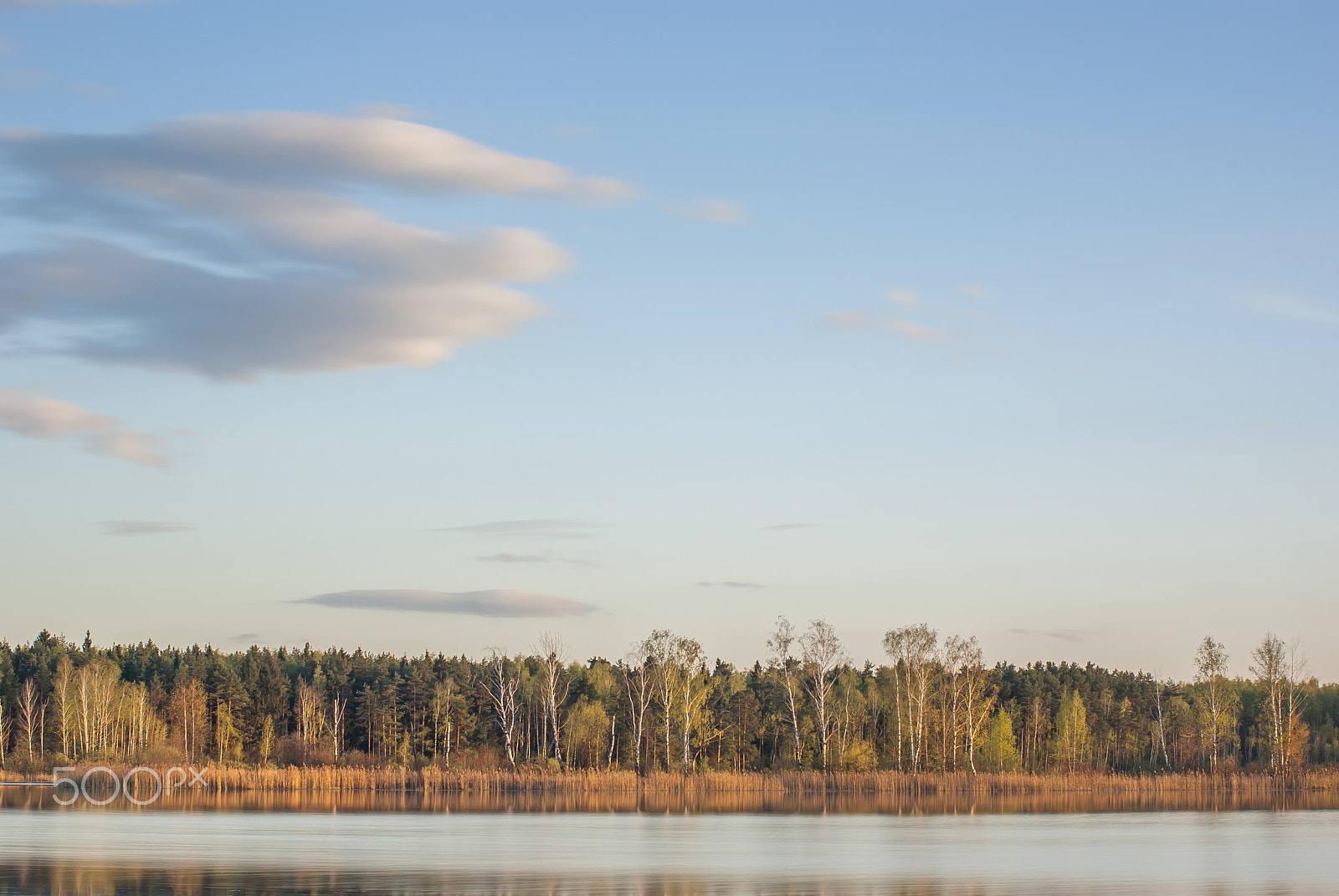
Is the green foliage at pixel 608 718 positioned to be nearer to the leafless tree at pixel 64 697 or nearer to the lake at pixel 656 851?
the leafless tree at pixel 64 697

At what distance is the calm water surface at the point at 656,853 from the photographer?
88.0 feet

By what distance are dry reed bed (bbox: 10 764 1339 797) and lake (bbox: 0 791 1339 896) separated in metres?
18.9

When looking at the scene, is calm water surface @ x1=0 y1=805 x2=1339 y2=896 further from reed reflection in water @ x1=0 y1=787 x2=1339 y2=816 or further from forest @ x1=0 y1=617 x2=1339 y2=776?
forest @ x1=0 y1=617 x2=1339 y2=776

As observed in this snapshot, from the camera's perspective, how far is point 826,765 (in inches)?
3204

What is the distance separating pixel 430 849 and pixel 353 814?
1827 centimetres

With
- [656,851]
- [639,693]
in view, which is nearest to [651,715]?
[639,693]

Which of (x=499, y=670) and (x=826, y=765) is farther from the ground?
(x=499, y=670)

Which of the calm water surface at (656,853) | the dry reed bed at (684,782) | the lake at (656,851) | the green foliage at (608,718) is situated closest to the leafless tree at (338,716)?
the green foliage at (608,718)

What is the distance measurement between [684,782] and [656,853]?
4346cm

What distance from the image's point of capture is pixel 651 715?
98000 mm

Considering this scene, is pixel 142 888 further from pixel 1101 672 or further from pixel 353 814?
pixel 1101 672

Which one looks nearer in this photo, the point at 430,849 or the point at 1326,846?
the point at 430,849

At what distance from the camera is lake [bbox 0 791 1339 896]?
2689 centimetres

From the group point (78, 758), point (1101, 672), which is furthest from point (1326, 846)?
point (1101, 672)
